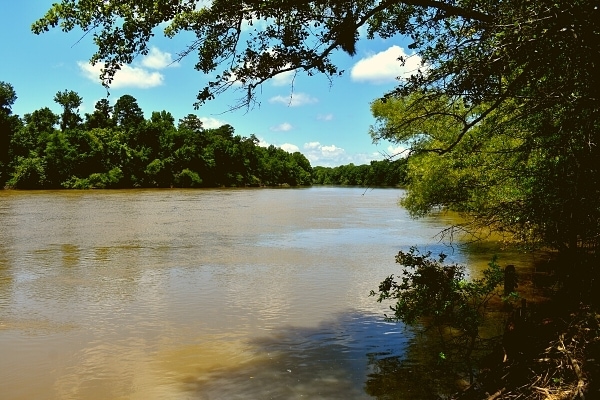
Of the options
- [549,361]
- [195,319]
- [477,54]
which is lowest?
[195,319]

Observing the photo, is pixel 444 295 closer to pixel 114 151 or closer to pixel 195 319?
pixel 195 319

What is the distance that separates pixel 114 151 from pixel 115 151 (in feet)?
0.48

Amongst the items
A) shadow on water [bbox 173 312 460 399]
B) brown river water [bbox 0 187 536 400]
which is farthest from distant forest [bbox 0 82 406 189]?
shadow on water [bbox 173 312 460 399]

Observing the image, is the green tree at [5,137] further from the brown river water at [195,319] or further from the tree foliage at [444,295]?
the tree foliage at [444,295]

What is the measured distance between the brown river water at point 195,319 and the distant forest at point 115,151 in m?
45.1

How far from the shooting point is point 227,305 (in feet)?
38.0

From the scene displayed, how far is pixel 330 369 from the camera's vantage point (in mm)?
7531

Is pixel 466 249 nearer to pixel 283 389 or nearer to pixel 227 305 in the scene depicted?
pixel 227 305

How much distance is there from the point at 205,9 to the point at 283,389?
16.3 feet

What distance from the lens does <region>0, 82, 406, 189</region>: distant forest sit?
69.6 m

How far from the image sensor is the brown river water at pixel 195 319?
7109 millimetres

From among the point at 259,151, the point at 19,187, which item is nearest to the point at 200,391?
the point at 19,187

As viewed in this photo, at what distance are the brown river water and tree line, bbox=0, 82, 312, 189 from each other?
45108 millimetres

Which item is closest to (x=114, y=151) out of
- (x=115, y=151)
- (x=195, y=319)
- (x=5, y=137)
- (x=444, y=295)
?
(x=115, y=151)
